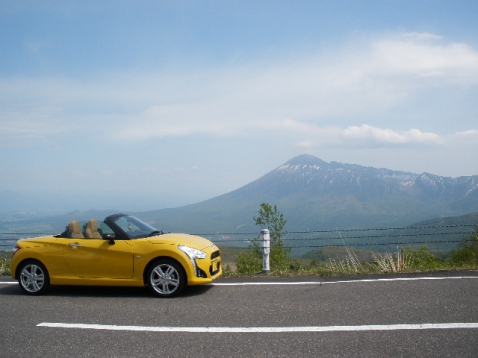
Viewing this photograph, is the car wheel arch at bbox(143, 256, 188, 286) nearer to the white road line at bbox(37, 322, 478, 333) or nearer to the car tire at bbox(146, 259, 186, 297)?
the car tire at bbox(146, 259, 186, 297)

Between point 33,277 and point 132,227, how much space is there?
1.98 meters

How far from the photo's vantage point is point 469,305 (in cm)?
661

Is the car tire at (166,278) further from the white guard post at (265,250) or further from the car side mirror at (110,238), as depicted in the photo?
the white guard post at (265,250)

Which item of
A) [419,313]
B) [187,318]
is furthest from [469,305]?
[187,318]

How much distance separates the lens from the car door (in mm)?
8125

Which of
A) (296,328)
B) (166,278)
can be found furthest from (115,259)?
(296,328)

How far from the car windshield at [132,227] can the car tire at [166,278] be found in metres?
0.83

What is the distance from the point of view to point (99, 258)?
8250mm

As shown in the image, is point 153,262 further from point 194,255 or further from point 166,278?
point 194,255

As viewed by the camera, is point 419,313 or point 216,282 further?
point 216,282

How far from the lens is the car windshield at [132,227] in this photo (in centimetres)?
851

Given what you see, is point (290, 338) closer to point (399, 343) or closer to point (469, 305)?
point (399, 343)

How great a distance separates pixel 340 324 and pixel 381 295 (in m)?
1.85

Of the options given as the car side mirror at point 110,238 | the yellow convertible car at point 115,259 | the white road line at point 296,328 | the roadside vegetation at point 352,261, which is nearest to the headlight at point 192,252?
the yellow convertible car at point 115,259
